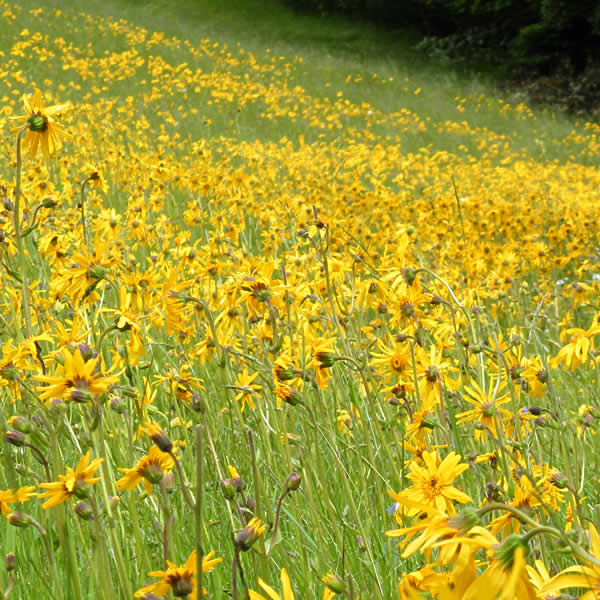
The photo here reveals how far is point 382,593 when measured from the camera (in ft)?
4.49

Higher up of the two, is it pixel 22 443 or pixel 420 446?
pixel 22 443

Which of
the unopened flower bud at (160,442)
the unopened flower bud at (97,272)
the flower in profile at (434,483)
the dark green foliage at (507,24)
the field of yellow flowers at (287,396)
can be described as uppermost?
the dark green foliage at (507,24)

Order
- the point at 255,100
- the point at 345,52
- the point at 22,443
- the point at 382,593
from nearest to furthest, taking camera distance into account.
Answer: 1. the point at 22,443
2. the point at 382,593
3. the point at 255,100
4. the point at 345,52

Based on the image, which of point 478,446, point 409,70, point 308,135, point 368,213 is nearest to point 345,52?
point 409,70

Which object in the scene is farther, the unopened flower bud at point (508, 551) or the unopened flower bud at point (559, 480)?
the unopened flower bud at point (559, 480)

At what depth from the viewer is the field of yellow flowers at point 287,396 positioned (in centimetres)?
103

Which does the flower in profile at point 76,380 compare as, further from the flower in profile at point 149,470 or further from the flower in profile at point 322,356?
the flower in profile at point 322,356

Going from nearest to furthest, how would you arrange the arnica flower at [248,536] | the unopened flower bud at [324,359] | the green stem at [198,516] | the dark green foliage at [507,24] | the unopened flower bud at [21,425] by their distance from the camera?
the green stem at [198,516], the arnica flower at [248,536], the unopened flower bud at [21,425], the unopened flower bud at [324,359], the dark green foliage at [507,24]

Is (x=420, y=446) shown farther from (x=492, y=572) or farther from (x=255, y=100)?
(x=255, y=100)

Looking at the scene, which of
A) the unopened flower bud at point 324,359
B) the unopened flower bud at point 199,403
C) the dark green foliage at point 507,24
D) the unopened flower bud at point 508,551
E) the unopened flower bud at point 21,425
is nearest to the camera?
the unopened flower bud at point 508,551

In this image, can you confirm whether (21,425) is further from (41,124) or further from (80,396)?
(41,124)

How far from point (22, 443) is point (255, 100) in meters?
11.0

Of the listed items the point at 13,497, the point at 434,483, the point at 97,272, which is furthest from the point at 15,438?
the point at 434,483

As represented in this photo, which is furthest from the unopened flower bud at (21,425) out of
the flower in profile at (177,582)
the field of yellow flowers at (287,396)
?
the flower in profile at (177,582)
